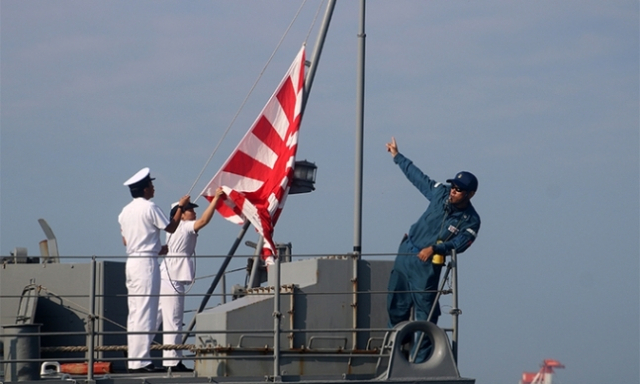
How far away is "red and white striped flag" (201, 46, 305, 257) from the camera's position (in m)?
10.3

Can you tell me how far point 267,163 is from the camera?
36.0 feet

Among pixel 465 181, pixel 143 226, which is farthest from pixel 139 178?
pixel 465 181

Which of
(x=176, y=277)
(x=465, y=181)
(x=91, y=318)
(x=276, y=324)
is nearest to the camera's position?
(x=91, y=318)

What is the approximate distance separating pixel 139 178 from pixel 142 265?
781 mm

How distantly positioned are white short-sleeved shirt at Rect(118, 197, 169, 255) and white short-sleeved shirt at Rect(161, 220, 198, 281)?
67 centimetres

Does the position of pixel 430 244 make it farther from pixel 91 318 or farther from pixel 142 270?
pixel 91 318

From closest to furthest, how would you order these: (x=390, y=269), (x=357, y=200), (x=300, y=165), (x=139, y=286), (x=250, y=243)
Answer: (x=139, y=286) → (x=390, y=269) → (x=357, y=200) → (x=300, y=165) → (x=250, y=243)

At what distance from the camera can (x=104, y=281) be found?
1034cm

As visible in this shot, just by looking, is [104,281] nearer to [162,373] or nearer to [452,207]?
[162,373]

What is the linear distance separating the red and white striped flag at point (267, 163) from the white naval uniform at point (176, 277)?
0.80m

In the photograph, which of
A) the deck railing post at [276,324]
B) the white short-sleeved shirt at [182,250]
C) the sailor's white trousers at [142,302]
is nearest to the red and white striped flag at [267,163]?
the white short-sleeved shirt at [182,250]

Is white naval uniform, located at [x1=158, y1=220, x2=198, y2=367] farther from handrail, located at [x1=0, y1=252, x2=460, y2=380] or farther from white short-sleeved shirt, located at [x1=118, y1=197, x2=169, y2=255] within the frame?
white short-sleeved shirt, located at [x1=118, y1=197, x2=169, y2=255]

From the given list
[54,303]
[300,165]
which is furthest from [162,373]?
[300,165]

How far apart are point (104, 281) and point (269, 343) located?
7.84ft
